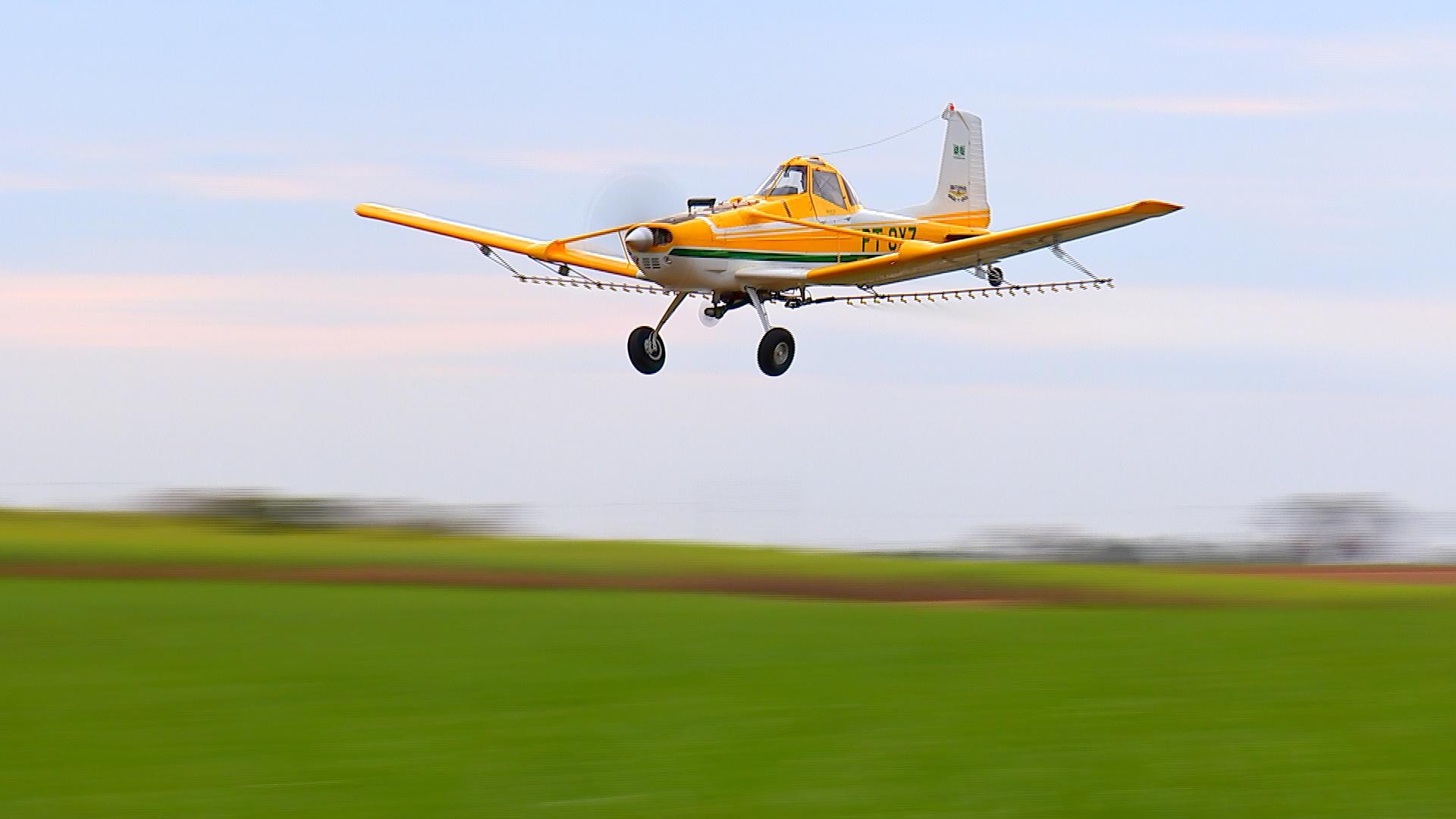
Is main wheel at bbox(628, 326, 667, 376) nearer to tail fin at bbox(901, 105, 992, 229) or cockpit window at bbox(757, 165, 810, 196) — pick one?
cockpit window at bbox(757, 165, 810, 196)

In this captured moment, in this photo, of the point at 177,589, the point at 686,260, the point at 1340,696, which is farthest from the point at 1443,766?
the point at 686,260

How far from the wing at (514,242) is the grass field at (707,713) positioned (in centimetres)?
1081

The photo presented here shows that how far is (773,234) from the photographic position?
25953 mm

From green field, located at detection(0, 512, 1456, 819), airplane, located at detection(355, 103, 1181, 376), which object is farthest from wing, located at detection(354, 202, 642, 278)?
green field, located at detection(0, 512, 1456, 819)

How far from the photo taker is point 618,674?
41.5 feet

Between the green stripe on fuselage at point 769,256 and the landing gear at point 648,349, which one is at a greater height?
the green stripe on fuselage at point 769,256

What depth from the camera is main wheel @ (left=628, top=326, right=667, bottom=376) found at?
2616 cm

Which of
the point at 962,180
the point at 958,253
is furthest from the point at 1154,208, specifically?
the point at 962,180

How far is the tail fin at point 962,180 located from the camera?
3092 centimetres

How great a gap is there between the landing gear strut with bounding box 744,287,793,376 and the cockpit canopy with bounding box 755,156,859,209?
1.63 meters

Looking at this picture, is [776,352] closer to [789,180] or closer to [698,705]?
[789,180]

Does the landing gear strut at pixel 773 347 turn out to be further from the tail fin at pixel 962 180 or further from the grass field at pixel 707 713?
the grass field at pixel 707 713

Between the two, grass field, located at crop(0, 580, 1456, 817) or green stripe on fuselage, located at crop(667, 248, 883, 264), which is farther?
green stripe on fuselage, located at crop(667, 248, 883, 264)

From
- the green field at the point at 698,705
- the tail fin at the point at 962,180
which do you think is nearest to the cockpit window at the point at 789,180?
the tail fin at the point at 962,180
